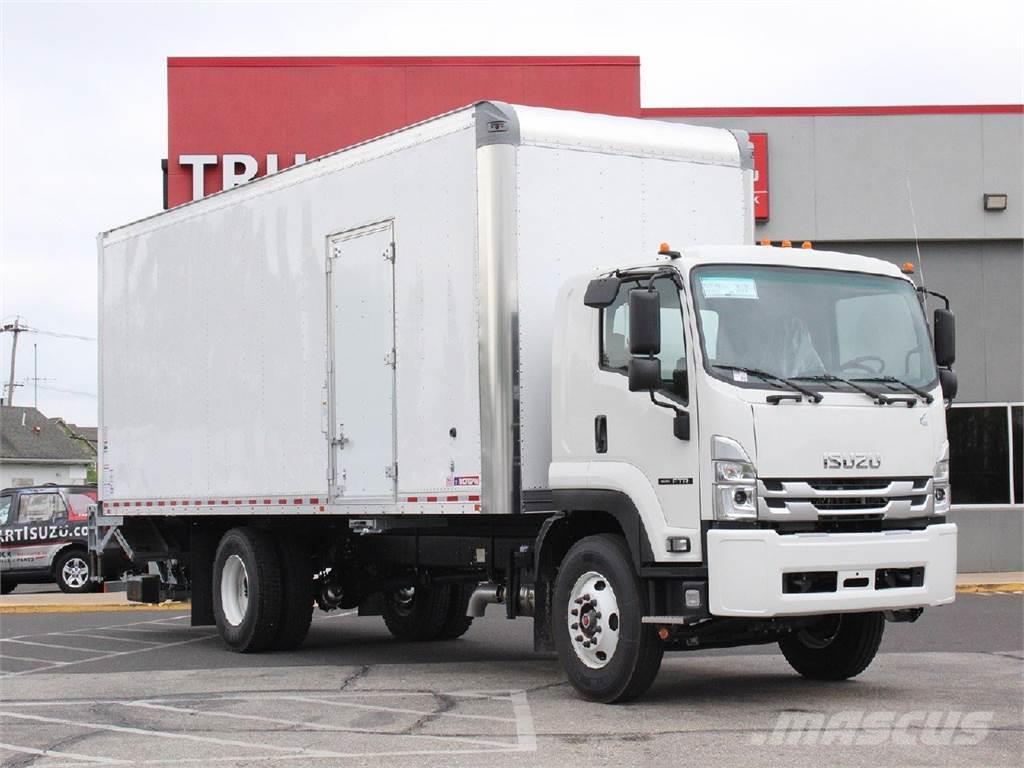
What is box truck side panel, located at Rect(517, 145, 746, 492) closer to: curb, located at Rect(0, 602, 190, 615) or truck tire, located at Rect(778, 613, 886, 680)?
truck tire, located at Rect(778, 613, 886, 680)

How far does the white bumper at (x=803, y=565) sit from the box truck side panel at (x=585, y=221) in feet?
6.04

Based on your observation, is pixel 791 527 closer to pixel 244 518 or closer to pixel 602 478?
pixel 602 478

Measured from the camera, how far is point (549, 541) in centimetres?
1071

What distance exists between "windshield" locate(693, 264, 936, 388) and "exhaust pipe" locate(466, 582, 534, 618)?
2538 mm

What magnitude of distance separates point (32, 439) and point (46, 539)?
1969 inches

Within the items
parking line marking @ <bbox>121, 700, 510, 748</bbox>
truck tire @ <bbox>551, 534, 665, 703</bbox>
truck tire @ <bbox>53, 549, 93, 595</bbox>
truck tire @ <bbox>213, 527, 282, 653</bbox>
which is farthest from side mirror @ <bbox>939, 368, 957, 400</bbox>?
truck tire @ <bbox>53, 549, 93, 595</bbox>

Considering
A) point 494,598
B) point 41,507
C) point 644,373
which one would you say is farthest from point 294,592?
point 41,507

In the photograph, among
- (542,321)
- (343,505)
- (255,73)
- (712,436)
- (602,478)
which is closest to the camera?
(712,436)

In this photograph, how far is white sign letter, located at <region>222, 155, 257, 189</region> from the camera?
Result: 25.0 metres

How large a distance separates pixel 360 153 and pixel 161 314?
3510 millimetres

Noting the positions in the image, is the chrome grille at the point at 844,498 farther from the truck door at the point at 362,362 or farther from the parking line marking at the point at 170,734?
the truck door at the point at 362,362

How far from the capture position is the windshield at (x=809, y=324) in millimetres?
9734

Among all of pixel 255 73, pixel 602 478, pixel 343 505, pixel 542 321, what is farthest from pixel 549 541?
pixel 255 73

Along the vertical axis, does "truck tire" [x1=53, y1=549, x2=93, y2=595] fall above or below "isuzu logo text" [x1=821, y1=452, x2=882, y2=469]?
below
